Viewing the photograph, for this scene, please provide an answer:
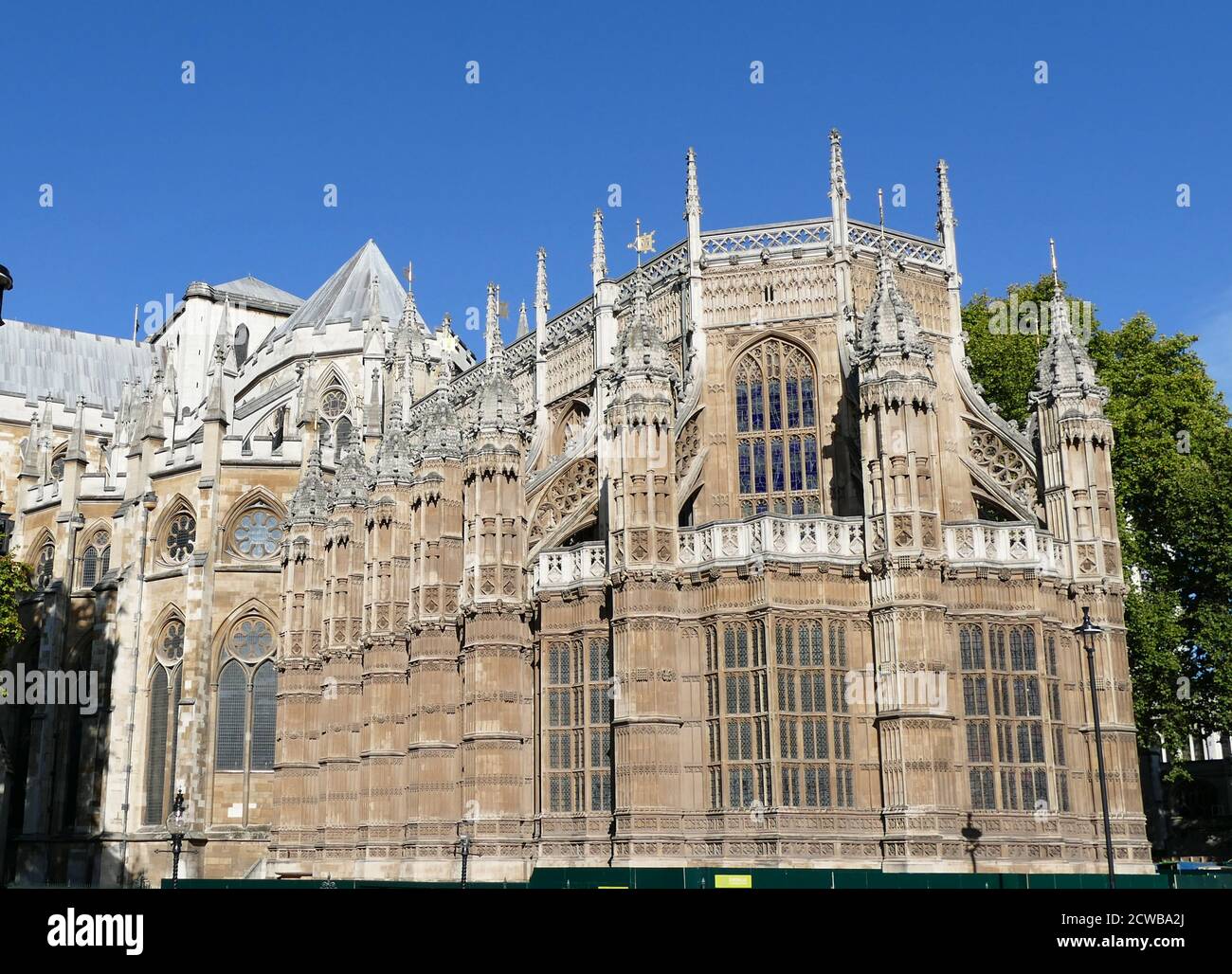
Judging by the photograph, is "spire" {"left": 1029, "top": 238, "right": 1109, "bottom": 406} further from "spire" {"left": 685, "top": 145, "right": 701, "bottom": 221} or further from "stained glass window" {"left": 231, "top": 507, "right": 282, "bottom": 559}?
"stained glass window" {"left": 231, "top": 507, "right": 282, "bottom": 559}

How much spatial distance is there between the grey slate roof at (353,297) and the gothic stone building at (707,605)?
1673cm

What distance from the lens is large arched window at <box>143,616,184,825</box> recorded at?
53.2 meters

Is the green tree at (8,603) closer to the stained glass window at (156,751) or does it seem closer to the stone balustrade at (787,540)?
the stained glass window at (156,751)

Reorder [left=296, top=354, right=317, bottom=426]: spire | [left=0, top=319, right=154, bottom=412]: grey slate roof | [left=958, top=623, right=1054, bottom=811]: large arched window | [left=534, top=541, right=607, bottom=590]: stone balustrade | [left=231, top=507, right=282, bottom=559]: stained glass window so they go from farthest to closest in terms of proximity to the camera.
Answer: [left=0, top=319, right=154, bottom=412]: grey slate roof
[left=296, top=354, right=317, bottom=426]: spire
[left=231, top=507, right=282, bottom=559]: stained glass window
[left=534, top=541, right=607, bottom=590]: stone balustrade
[left=958, top=623, right=1054, bottom=811]: large arched window

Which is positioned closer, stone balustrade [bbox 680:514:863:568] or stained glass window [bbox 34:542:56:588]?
stone balustrade [bbox 680:514:863:568]

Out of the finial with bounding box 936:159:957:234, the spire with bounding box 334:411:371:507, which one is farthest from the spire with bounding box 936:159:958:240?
the spire with bounding box 334:411:371:507

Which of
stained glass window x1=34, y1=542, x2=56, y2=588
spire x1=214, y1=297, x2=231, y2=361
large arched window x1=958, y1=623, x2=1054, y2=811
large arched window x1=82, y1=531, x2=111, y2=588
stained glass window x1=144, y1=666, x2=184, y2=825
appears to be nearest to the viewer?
large arched window x1=958, y1=623, x2=1054, y2=811

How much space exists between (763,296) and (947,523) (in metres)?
8.51

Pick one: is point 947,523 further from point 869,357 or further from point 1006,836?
point 1006,836

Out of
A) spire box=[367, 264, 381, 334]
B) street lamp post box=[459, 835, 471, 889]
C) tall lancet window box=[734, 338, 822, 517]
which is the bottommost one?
street lamp post box=[459, 835, 471, 889]

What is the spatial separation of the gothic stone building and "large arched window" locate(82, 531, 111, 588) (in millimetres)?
11072

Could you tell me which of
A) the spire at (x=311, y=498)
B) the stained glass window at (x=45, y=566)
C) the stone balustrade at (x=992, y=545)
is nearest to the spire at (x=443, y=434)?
the spire at (x=311, y=498)

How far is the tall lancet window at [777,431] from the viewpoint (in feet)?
115
